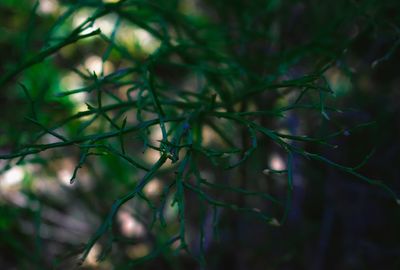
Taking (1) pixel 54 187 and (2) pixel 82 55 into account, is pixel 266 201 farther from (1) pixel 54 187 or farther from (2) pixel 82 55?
(2) pixel 82 55

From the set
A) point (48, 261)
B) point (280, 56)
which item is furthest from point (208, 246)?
point (280, 56)

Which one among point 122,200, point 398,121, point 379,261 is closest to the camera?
point 122,200

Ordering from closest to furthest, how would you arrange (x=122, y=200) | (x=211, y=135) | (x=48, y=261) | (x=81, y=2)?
(x=122, y=200) → (x=81, y=2) → (x=48, y=261) → (x=211, y=135)

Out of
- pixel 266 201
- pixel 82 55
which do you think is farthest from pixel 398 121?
pixel 82 55

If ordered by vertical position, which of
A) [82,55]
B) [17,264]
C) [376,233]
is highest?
[82,55]

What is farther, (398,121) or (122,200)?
(398,121)

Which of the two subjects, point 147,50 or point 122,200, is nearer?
point 122,200

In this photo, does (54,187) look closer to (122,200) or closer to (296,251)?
(296,251)

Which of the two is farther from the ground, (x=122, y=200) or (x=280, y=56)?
(x=280, y=56)

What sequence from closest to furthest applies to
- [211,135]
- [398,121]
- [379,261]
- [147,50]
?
[379,261] → [398,121] → [211,135] → [147,50]
